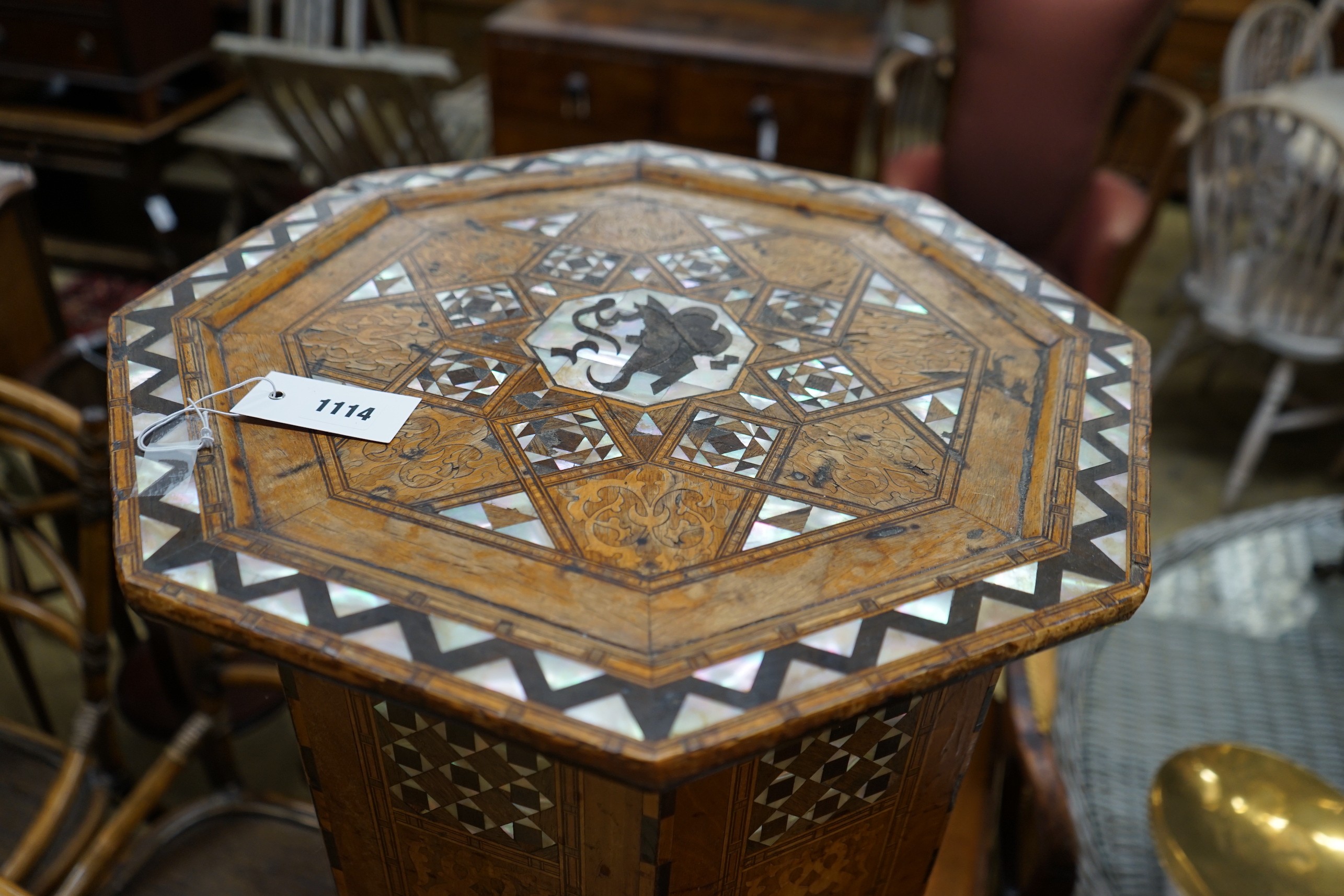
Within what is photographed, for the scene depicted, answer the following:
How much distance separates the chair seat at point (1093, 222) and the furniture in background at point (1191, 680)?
64 cm

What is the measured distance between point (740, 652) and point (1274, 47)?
300 cm

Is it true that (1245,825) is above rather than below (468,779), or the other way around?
below

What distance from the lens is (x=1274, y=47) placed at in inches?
110

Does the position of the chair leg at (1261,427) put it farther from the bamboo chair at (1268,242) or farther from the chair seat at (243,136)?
the chair seat at (243,136)

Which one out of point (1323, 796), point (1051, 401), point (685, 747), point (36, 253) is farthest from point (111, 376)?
point (1323, 796)

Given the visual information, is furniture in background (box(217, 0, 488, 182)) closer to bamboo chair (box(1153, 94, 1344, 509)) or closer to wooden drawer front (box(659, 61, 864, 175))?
wooden drawer front (box(659, 61, 864, 175))

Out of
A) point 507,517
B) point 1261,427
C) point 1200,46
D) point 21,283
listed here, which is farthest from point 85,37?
point 1200,46

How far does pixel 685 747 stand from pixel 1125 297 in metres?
3.25

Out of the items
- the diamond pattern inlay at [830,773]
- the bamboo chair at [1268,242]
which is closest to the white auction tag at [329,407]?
the diamond pattern inlay at [830,773]

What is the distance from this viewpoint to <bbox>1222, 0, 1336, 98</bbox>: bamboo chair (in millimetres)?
2635

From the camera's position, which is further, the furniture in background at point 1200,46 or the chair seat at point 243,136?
the furniture in background at point 1200,46

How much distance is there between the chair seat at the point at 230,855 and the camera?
3.69 feet

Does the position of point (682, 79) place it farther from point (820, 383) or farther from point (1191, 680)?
point (1191, 680)

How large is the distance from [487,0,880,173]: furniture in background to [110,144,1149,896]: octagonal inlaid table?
4.43 ft
